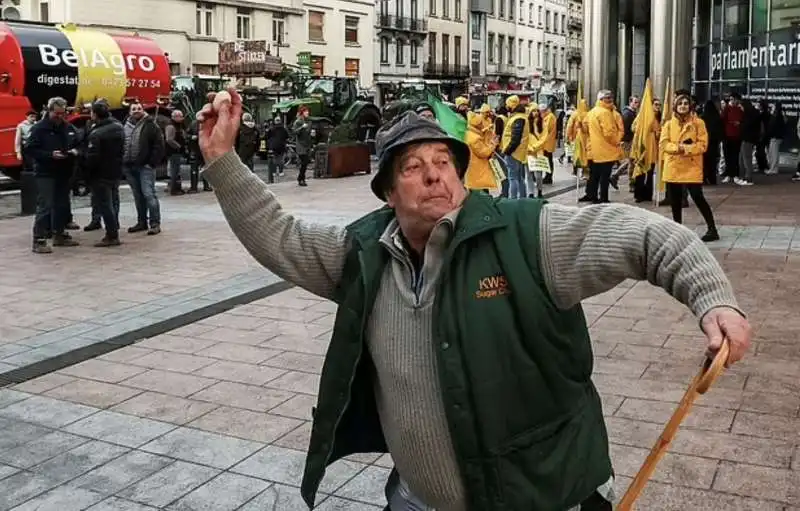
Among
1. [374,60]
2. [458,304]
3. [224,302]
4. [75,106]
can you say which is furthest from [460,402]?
[374,60]

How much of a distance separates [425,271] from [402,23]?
52812 mm

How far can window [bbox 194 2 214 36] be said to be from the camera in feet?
123

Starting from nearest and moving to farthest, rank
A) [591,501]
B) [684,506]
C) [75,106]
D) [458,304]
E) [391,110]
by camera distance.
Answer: [458,304], [591,501], [684,506], [75,106], [391,110]

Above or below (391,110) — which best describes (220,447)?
below

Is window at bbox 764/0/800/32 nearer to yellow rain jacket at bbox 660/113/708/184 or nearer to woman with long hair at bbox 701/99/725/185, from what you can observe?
woman with long hair at bbox 701/99/725/185

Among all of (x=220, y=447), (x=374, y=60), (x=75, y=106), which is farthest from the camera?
(x=374, y=60)

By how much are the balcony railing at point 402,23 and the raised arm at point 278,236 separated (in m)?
49.7

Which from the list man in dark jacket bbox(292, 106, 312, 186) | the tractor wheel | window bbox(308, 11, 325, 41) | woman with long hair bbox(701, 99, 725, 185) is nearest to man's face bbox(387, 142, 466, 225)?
woman with long hair bbox(701, 99, 725, 185)

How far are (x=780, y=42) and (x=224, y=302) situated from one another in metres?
15.8

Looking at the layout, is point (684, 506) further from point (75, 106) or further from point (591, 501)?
point (75, 106)

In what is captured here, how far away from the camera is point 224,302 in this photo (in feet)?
27.5

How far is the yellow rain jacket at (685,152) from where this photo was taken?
1075cm

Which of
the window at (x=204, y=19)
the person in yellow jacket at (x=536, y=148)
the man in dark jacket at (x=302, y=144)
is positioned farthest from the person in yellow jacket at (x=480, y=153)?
the window at (x=204, y=19)

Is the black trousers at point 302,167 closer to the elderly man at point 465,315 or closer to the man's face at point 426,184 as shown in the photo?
the elderly man at point 465,315
